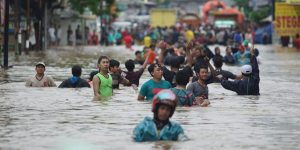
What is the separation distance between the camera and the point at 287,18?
61.2 metres

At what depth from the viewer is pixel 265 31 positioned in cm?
8162

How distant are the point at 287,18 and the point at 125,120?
46174 millimetres

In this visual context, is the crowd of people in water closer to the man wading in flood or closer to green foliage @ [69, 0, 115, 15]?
the man wading in flood

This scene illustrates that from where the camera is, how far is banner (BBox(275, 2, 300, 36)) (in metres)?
60.9

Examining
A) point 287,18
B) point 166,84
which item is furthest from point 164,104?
point 287,18

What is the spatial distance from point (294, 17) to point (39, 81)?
3962 cm

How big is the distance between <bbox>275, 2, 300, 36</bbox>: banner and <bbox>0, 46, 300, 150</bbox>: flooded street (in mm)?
36520

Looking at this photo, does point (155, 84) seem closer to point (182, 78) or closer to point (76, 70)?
point (182, 78)

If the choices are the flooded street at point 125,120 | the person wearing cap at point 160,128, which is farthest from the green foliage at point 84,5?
the person wearing cap at point 160,128

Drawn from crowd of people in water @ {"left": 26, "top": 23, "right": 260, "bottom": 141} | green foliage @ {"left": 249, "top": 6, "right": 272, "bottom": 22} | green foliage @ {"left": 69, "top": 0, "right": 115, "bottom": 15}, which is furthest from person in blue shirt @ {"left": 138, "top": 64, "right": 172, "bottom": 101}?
green foliage @ {"left": 249, "top": 6, "right": 272, "bottom": 22}

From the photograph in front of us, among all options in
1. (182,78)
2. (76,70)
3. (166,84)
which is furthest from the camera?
(76,70)

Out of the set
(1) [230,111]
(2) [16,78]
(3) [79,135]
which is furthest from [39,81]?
(3) [79,135]

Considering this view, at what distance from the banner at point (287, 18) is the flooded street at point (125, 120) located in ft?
120

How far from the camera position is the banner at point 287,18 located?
200 feet
